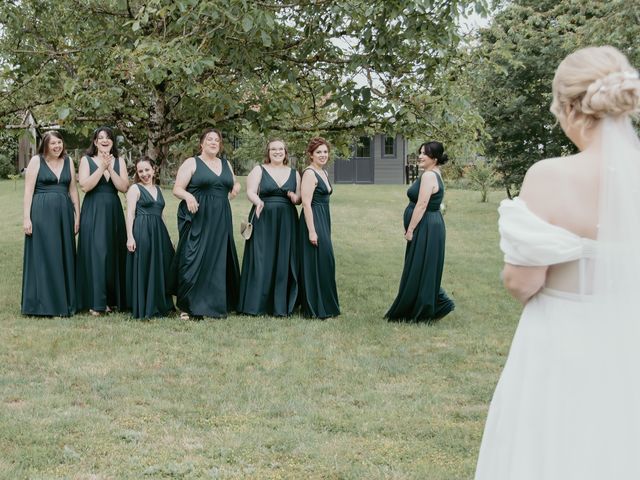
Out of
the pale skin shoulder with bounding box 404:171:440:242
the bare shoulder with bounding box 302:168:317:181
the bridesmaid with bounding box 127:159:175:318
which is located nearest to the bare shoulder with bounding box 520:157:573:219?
the pale skin shoulder with bounding box 404:171:440:242

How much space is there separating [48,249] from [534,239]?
298 inches

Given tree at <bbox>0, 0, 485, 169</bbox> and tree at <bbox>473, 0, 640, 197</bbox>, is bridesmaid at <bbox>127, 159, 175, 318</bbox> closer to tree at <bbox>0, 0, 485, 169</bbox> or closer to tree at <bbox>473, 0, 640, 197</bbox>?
tree at <bbox>0, 0, 485, 169</bbox>

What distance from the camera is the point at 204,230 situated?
9.59m

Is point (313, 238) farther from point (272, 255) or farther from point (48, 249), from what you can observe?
point (48, 249)

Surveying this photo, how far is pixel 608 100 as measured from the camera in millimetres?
2879

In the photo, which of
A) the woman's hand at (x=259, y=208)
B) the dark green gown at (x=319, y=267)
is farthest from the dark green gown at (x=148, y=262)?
the dark green gown at (x=319, y=267)

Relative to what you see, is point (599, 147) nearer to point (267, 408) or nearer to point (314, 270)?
point (267, 408)

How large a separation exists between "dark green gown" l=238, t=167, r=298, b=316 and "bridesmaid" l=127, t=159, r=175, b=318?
995 millimetres

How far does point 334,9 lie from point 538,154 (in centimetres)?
1388

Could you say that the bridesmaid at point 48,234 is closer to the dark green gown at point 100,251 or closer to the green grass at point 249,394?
the dark green gown at point 100,251

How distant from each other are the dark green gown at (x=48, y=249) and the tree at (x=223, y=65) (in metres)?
0.87

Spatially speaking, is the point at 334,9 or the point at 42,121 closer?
the point at 334,9

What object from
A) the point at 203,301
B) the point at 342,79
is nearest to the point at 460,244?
the point at 342,79

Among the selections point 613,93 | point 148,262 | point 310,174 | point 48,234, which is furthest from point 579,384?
point 48,234
